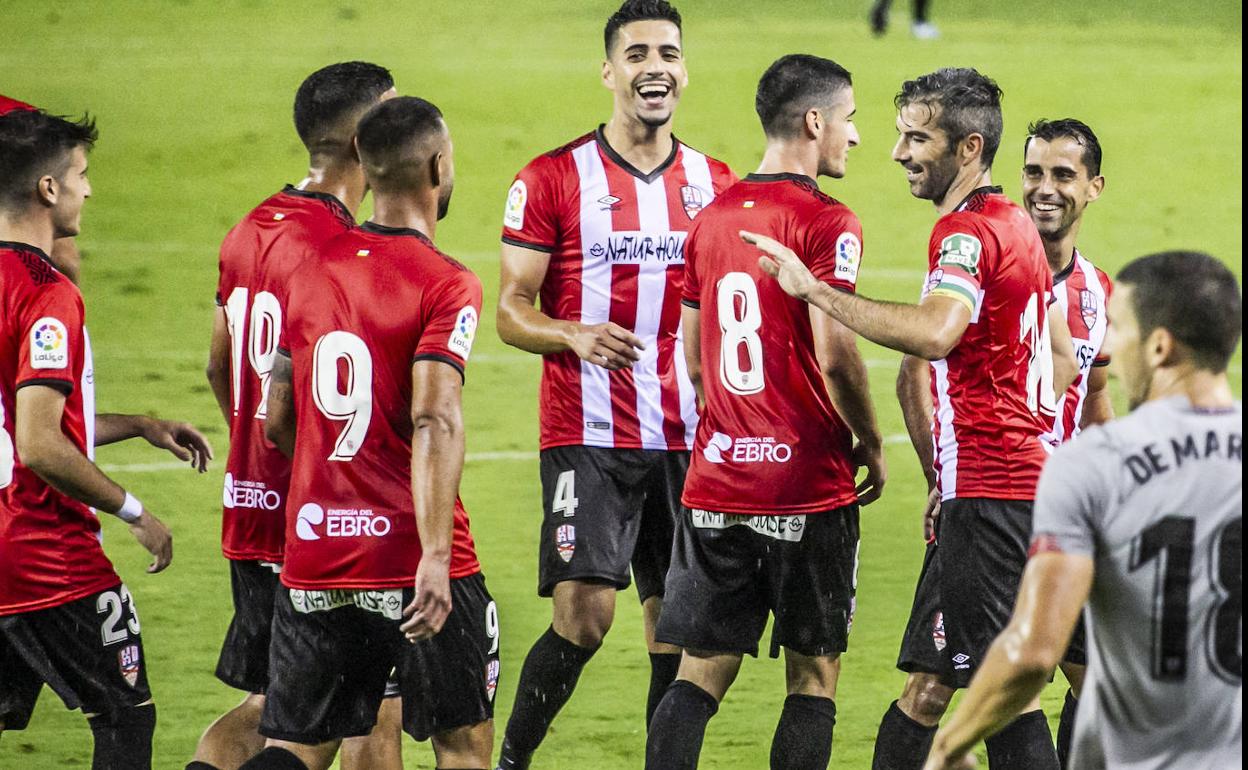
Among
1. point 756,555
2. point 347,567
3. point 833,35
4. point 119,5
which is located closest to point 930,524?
point 756,555

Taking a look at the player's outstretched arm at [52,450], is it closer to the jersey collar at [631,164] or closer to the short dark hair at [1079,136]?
the jersey collar at [631,164]

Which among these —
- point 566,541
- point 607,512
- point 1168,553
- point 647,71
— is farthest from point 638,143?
point 1168,553

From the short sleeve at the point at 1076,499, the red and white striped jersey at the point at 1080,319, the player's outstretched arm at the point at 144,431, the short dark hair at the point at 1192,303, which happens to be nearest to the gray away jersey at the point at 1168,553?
the short sleeve at the point at 1076,499

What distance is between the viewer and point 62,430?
5.24m

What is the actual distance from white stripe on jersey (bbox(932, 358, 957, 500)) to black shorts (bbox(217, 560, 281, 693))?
6.89 feet

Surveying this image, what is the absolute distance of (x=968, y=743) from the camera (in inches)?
148

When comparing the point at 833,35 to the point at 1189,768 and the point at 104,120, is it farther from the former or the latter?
the point at 1189,768

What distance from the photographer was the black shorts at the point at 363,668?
491 cm

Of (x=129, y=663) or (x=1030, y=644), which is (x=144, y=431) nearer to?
→ (x=129, y=663)

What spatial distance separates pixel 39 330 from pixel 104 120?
17.3m

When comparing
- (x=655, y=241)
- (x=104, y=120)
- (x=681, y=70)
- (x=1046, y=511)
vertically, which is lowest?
(x=1046, y=511)

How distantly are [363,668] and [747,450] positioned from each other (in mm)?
1445

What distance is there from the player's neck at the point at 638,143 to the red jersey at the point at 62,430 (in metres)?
2.29

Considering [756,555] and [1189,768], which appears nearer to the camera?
[1189,768]
